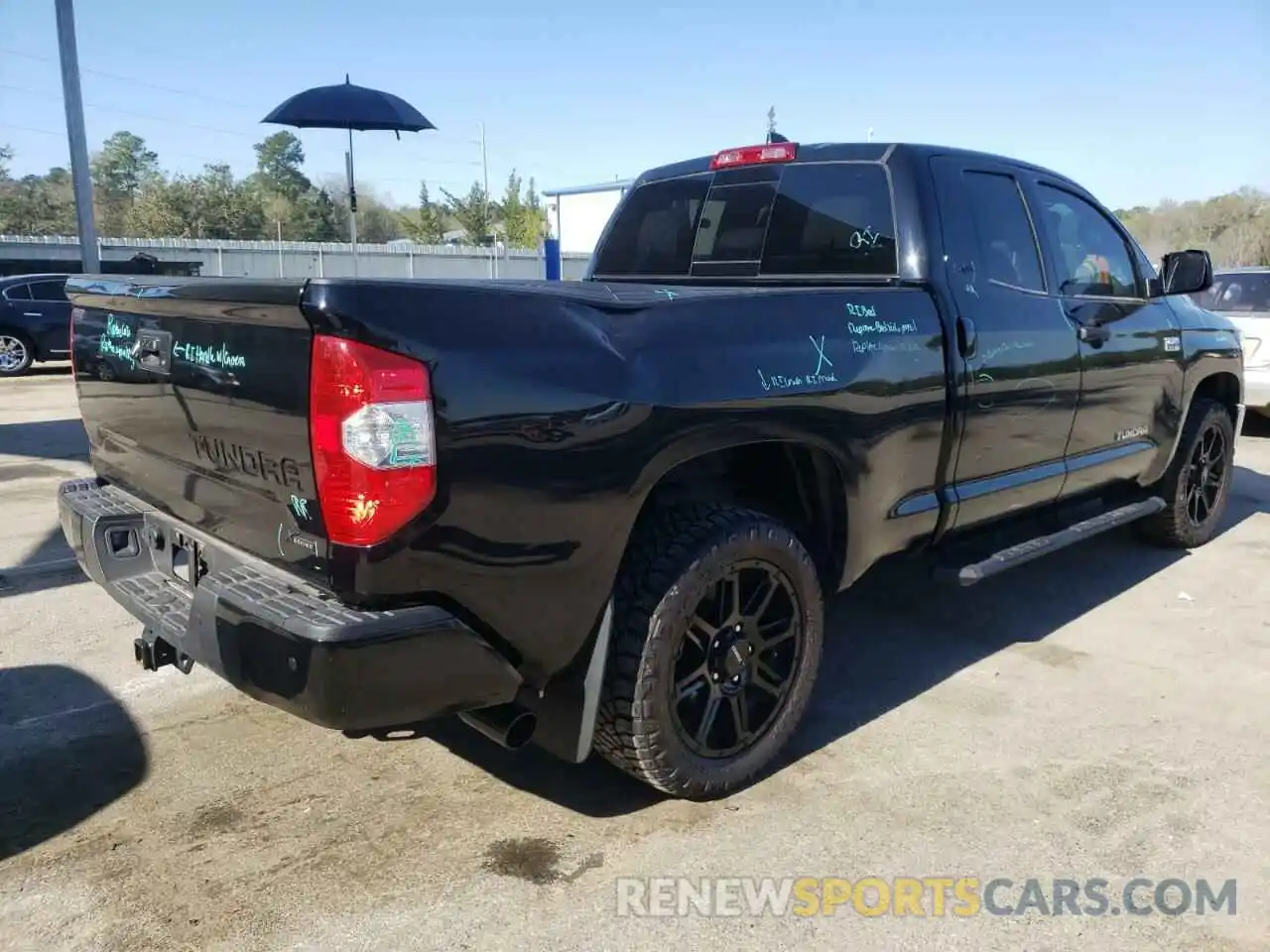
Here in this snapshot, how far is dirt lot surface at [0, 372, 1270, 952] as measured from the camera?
97.3 inches

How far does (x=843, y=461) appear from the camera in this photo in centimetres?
321

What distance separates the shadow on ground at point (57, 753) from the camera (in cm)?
290

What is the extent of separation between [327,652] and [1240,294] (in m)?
10.2

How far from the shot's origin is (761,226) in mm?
4203

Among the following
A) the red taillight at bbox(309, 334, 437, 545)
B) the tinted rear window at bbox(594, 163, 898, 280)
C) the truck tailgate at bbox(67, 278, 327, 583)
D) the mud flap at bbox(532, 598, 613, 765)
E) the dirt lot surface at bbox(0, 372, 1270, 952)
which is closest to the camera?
the red taillight at bbox(309, 334, 437, 545)

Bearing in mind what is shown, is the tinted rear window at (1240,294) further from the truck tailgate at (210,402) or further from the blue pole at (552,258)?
the truck tailgate at (210,402)

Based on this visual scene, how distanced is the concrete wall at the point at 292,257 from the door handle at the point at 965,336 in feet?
71.4

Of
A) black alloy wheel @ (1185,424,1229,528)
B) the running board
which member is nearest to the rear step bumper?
the running board

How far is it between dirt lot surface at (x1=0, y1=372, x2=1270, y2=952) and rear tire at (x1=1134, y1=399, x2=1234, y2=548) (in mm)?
1242

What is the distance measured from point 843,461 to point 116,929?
235 centimetres

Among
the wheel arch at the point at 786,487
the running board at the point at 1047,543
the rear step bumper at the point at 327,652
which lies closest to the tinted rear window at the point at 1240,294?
the running board at the point at 1047,543

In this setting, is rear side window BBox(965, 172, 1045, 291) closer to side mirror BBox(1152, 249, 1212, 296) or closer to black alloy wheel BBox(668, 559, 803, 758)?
side mirror BBox(1152, 249, 1212, 296)

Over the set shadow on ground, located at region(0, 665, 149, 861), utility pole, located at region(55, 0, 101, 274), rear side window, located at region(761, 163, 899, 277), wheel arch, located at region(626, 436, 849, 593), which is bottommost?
shadow on ground, located at region(0, 665, 149, 861)

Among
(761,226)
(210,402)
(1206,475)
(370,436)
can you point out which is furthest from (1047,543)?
(210,402)
